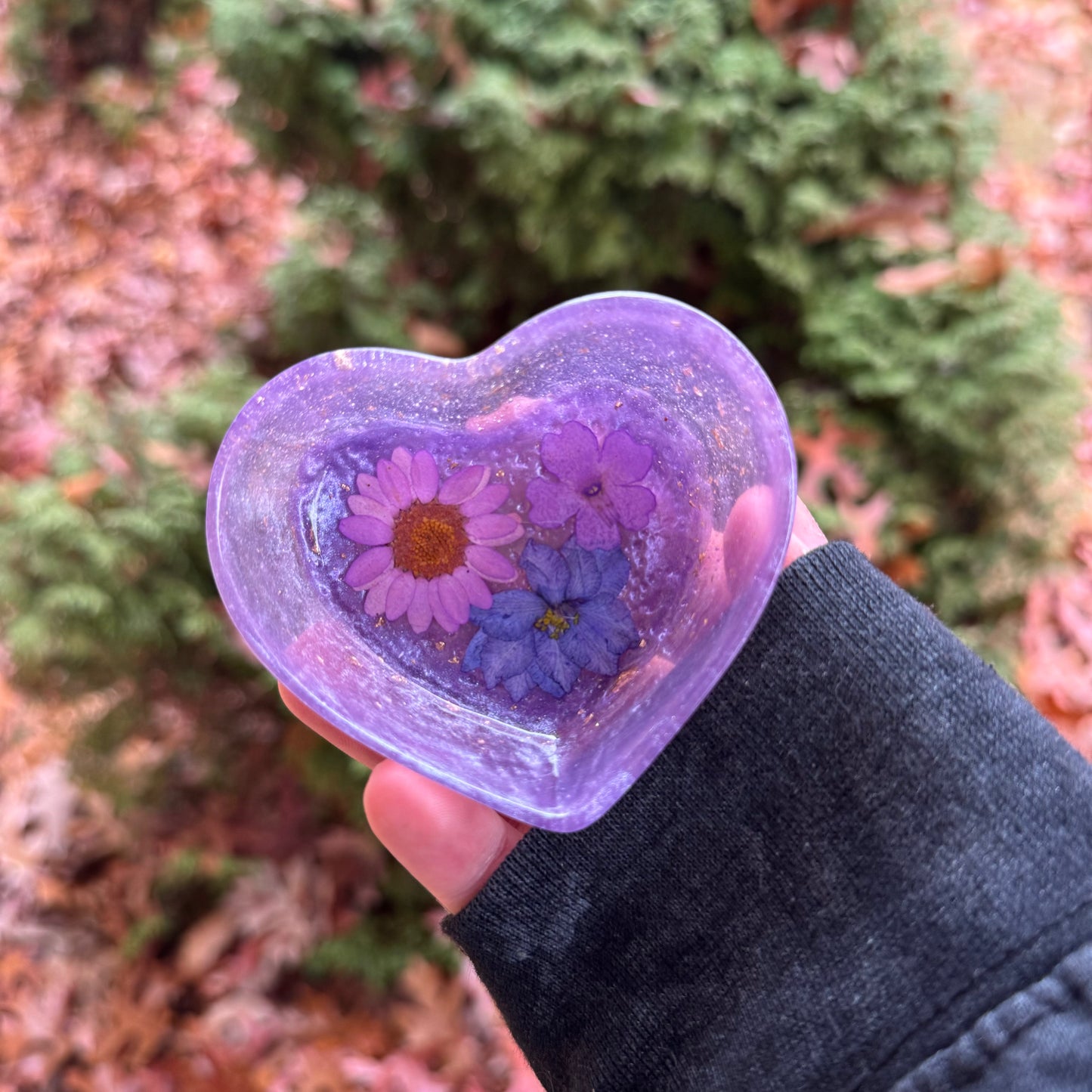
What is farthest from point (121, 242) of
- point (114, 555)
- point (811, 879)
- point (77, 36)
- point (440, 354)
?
point (811, 879)

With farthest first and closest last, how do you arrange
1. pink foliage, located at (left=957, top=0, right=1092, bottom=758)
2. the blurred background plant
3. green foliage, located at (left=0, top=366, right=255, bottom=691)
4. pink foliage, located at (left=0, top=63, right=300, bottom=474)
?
1. pink foliage, located at (left=0, top=63, right=300, bottom=474)
2. pink foliage, located at (left=957, top=0, right=1092, bottom=758)
3. the blurred background plant
4. green foliage, located at (left=0, top=366, right=255, bottom=691)

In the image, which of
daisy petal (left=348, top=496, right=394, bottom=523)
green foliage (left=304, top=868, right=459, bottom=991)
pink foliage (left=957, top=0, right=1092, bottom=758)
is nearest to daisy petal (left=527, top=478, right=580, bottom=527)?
daisy petal (left=348, top=496, right=394, bottom=523)

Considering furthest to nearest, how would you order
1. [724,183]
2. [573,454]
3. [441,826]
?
[724,183]
[573,454]
[441,826]

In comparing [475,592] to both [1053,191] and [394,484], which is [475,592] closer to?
[394,484]

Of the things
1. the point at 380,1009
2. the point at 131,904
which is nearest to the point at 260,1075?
the point at 380,1009

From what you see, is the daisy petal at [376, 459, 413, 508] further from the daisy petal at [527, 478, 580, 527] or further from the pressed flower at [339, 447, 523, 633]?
the daisy petal at [527, 478, 580, 527]

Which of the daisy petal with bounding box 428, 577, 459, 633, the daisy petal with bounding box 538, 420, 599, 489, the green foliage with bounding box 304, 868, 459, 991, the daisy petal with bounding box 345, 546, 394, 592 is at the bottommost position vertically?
the green foliage with bounding box 304, 868, 459, 991

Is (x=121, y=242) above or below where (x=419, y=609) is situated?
below

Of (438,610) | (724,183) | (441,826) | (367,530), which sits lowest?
(441,826)
